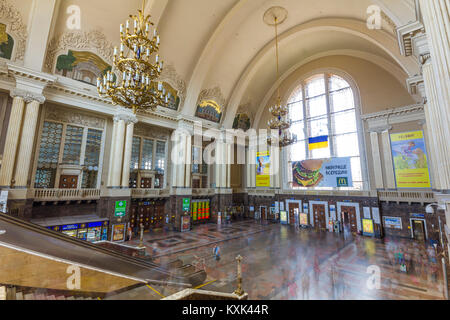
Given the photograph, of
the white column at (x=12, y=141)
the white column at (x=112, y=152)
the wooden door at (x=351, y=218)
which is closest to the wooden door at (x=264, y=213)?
the wooden door at (x=351, y=218)

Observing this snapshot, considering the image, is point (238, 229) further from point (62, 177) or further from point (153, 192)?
point (62, 177)

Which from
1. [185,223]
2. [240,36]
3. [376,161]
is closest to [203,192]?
[185,223]

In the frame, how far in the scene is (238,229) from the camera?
47.7 ft

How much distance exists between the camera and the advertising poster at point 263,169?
1920cm

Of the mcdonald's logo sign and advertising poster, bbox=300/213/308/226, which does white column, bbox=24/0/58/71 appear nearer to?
advertising poster, bbox=300/213/308/226

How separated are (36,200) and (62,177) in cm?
173

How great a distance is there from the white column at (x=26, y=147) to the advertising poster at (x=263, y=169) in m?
16.4

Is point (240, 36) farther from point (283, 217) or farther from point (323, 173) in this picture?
point (283, 217)

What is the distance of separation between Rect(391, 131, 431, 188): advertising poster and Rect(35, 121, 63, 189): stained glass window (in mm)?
20456

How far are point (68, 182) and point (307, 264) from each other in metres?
12.8

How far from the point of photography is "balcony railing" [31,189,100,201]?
962 cm

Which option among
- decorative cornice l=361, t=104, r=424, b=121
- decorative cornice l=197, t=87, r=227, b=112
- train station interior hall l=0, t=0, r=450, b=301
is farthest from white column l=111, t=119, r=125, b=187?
decorative cornice l=361, t=104, r=424, b=121

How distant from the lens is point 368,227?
1320 cm

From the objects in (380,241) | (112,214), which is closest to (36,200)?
(112,214)
